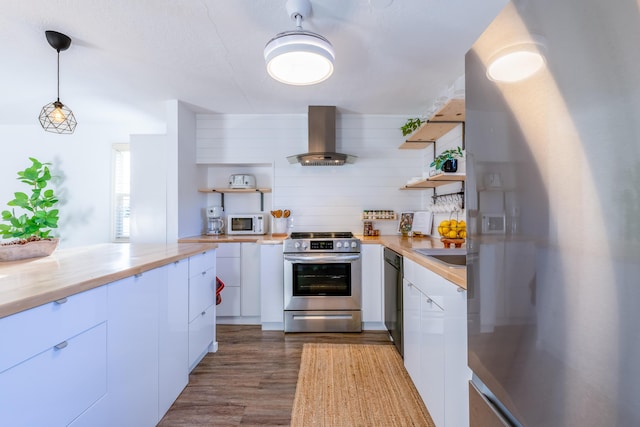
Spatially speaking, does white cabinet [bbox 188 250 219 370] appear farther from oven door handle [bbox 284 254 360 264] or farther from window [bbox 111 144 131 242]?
window [bbox 111 144 131 242]

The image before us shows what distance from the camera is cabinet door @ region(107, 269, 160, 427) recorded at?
1.18 meters

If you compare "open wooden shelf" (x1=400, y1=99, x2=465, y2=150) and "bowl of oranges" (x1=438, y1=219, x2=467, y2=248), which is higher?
"open wooden shelf" (x1=400, y1=99, x2=465, y2=150)

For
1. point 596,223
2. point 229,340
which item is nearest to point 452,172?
point 596,223

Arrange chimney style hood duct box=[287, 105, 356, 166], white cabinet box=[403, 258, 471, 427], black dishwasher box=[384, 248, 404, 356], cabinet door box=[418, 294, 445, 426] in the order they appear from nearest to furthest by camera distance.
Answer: white cabinet box=[403, 258, 471, 427], cabinet door box=[418, 294, 445, 426], black dishwasher box=[384, 248, 404, 356], chimney style hood duct box=[287, 105, 356, 166]

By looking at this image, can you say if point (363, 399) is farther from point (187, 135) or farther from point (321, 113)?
point (187, 135)

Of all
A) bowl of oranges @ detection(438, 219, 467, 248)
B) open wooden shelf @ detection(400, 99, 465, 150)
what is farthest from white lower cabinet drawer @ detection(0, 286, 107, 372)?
open wooden shelf @ detection(400, 99, 465, 150)

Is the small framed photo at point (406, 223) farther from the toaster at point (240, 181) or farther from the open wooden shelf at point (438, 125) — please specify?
the toaster at point (240, 181)

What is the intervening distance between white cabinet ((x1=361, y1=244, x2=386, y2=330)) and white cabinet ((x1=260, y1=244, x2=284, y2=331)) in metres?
0.84

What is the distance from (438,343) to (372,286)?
1482 mm

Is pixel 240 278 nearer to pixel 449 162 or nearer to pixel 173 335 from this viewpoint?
pixel 173 335

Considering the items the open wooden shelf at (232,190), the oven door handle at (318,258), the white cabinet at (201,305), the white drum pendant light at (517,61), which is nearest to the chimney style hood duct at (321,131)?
the open wooden shelf at (232,190)

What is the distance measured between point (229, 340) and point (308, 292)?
0.87m

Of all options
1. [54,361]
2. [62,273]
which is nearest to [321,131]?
[62,273]

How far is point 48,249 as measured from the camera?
1.58 metres
